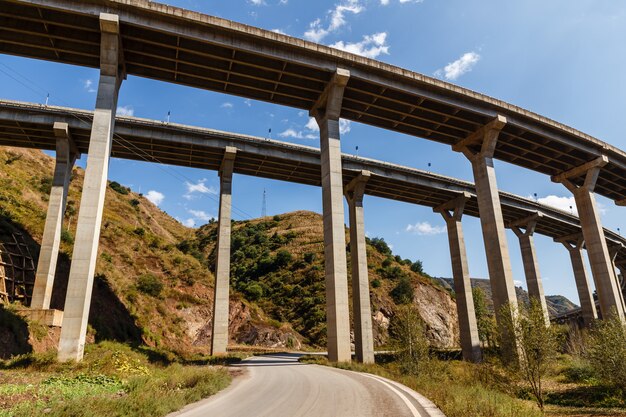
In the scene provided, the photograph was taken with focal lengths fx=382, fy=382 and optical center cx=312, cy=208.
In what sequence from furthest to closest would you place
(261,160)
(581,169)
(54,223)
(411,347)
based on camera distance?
(581,169) < (261,160) < (54,223) < (411,347)

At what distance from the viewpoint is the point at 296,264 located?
70.5m

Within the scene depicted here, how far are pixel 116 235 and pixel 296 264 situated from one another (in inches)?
1250

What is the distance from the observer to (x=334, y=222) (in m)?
24.1

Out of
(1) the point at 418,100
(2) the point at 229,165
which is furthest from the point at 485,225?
(2) the point at 229,165

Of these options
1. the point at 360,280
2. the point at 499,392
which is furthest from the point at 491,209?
the point at 499,392

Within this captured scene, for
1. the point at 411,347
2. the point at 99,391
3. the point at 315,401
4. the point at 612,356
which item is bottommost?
the point at 315,401

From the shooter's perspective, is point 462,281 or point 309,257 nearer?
point 462,281

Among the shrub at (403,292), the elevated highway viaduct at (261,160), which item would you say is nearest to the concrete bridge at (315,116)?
the elevated highway viaduct at (261,160)

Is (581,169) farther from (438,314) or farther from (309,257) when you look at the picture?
(309,257)

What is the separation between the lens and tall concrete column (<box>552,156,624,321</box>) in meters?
35.6

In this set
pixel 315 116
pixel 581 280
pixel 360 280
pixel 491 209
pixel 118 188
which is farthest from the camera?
pixel 118 188

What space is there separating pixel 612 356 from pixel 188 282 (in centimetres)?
4233

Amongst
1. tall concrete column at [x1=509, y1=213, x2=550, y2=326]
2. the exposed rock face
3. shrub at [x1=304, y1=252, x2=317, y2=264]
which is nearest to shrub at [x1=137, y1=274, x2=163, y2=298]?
shrub at [x1=304, y1=252, x2=317, y2=264]

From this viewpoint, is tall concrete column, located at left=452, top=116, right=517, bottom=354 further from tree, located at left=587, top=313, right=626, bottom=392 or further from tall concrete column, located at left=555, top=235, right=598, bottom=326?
tall concrete column, located at left=555, top=235, right=598, bottom=326
